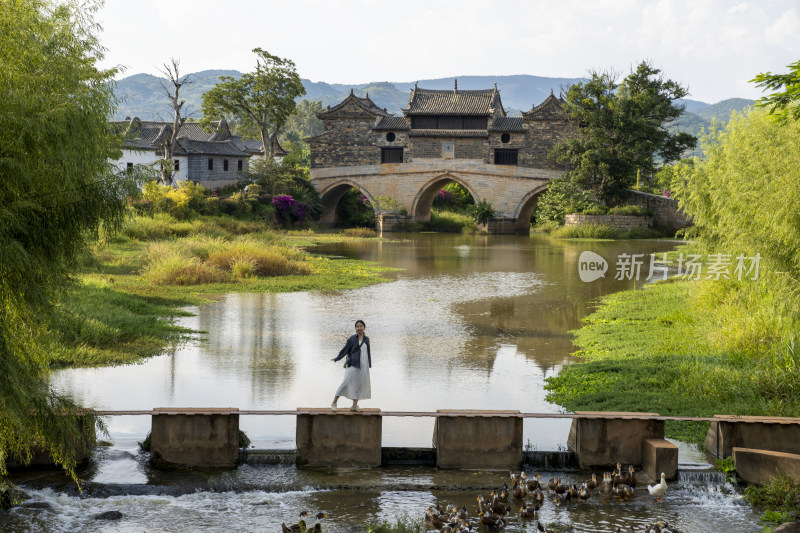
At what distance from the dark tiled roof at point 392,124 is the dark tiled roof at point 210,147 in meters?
9.01

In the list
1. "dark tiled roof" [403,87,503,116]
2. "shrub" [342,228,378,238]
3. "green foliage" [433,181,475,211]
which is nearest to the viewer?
"shrub" [342,228,378,238]

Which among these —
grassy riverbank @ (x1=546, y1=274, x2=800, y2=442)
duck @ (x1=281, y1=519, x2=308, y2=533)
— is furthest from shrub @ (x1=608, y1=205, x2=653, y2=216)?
duck @ (x1=281, y1=519, x2=308, y2=533)

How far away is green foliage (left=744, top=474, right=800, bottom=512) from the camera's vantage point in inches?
322

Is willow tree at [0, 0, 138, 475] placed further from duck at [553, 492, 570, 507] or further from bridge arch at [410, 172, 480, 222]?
bridge arch at [410, 172, 480, 222]

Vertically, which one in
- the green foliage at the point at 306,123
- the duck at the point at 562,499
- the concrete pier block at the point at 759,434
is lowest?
the duck at the point at 562,499

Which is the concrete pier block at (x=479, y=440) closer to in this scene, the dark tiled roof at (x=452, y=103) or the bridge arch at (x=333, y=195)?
the dark tiled roof at (x=452, y=103)

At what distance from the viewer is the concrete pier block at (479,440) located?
9344 millimetres

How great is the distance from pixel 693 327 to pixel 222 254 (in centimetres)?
1480

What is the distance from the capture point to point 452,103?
171 feet

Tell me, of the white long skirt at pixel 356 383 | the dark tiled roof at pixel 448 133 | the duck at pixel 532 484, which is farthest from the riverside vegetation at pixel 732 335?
the dark tiled roof at pixel 448 133

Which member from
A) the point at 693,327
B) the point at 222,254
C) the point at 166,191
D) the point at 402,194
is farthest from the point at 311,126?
the point at 693,327

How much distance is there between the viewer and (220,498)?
27.7 feet

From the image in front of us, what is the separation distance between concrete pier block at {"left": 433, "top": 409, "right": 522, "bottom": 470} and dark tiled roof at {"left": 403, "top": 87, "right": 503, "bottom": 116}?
4285 cm

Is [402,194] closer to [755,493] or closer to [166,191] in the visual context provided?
[166,191]
